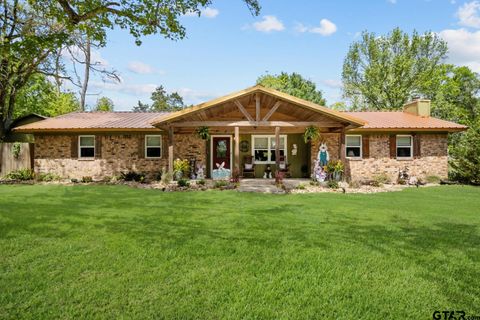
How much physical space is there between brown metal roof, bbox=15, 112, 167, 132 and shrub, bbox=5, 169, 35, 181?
6.76ft

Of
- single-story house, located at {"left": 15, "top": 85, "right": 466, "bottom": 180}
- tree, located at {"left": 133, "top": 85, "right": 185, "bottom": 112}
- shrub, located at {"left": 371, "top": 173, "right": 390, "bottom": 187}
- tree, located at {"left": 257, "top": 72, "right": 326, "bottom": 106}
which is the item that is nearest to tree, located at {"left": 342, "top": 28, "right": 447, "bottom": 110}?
tree, located at {"left": 257, "top": 72, "right": 326, "bottom": 106}

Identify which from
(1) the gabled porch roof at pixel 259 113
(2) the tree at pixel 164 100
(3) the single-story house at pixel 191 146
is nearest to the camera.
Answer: (1) the gabled porch roof at pixel 259 113

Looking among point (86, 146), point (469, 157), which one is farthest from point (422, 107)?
point (86, 146)

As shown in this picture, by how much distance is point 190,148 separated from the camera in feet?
50.5

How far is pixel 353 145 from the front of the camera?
15.5 meters

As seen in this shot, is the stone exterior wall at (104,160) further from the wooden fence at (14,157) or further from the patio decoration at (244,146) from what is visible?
the patio decoration at (244,146)

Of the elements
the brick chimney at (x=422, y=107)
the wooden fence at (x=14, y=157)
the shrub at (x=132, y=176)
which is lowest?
the shrub at (x=132, y=176)

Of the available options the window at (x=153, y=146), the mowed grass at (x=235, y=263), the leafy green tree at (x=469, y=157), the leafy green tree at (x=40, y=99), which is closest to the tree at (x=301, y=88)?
the leafy green tree at (x=40, y=99)

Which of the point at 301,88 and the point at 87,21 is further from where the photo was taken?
the point at 301,88

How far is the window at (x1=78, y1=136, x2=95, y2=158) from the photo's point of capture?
15367 millimetres

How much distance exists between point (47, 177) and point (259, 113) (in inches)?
429

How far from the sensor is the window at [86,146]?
15367 millimetres

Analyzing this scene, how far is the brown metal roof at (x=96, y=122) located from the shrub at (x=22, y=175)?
2.06 m

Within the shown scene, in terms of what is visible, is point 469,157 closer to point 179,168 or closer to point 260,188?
point 260,188
